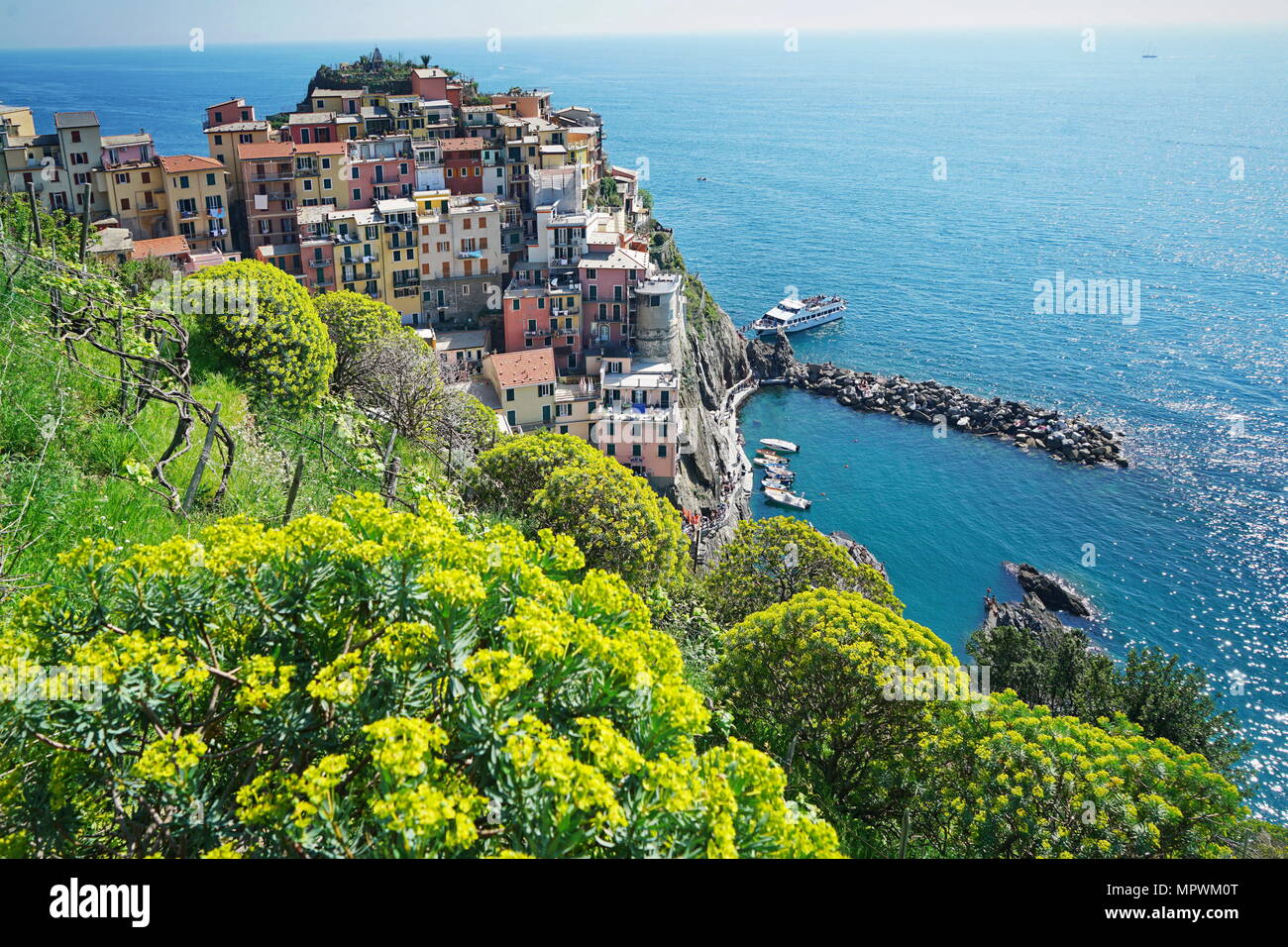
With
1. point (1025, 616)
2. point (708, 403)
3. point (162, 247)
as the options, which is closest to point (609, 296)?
point (708, 403)

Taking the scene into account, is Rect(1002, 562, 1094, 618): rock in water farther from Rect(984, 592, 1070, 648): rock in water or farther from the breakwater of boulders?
the breakwater of boulders

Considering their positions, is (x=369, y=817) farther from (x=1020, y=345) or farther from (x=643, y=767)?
(x=1020, y=345)

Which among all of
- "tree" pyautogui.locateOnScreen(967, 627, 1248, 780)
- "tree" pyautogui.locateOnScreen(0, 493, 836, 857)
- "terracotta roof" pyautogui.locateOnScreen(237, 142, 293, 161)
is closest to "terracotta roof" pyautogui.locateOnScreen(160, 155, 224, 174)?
"terracotta roof" pyautogui.locateOnScreen(237, 142, 293, 161)

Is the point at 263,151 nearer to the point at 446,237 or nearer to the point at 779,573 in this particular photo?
the point at 446,237

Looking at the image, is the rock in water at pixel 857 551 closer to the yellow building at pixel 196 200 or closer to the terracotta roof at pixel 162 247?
the terracotta roof at pixel 162 247

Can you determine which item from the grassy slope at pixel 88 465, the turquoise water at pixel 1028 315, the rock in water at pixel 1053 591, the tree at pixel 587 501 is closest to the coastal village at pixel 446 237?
the turquoise water at pixel 1028 315

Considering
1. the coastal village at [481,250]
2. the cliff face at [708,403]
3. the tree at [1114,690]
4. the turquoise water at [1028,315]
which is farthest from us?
the cliff face at [708,403]
